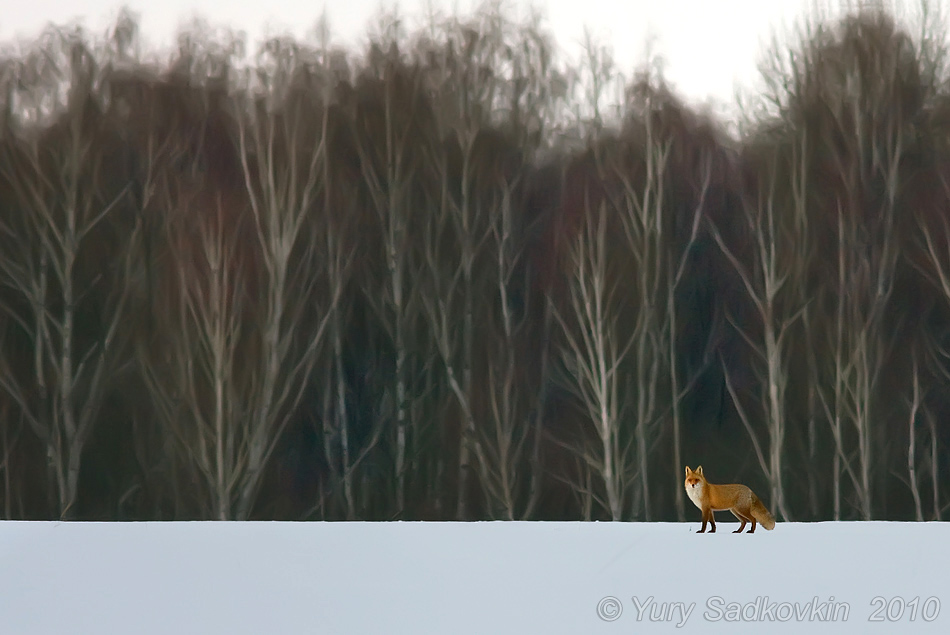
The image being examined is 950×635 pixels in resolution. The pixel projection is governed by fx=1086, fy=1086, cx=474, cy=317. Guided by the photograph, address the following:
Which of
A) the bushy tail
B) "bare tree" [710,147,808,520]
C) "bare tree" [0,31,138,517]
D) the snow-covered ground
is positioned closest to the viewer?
the snow-covered ground

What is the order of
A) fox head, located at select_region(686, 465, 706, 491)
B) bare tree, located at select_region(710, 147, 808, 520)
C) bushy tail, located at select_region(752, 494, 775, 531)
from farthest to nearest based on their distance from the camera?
1. bare tree, located at select_region(710, 147, 808, 520)
2. bushy tail, located at select_region(752, 494, 775, 531)
3. fox head, located at select_region(686, 465, 706, 491)

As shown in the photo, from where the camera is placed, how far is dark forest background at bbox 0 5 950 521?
43.4 ft

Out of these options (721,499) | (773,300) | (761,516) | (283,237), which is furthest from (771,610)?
(283,237)

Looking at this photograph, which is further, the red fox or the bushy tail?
the bushy tail

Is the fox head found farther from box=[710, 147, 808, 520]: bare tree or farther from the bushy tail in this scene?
box=[710, 147, 808, 520]: bare tree

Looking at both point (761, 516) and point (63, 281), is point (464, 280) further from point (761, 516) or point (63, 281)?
point (761, 516)

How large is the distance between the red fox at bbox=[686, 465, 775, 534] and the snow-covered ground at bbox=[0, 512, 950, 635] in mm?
151

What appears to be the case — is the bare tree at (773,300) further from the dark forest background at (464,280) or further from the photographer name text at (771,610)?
the photographer name text at (771,610)

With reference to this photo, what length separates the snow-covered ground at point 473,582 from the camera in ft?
18.5

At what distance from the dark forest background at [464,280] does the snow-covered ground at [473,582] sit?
515cm

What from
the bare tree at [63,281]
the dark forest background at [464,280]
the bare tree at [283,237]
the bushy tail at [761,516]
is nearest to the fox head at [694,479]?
the bushy tail at [761,516]

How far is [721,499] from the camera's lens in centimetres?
759

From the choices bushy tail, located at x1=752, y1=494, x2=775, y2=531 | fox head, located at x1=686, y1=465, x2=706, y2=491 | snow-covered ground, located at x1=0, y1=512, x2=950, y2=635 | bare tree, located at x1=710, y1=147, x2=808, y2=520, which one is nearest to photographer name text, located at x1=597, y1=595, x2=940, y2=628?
snow-covered ground, located at x1=0, y1=512, x2=950, y2=635

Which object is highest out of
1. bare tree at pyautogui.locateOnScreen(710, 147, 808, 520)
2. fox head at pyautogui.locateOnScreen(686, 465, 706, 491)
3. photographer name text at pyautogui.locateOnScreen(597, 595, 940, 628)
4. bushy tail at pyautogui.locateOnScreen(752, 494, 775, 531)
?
bare tree at pyautogui.locateOnScreen(710, 147, 808, 520)
